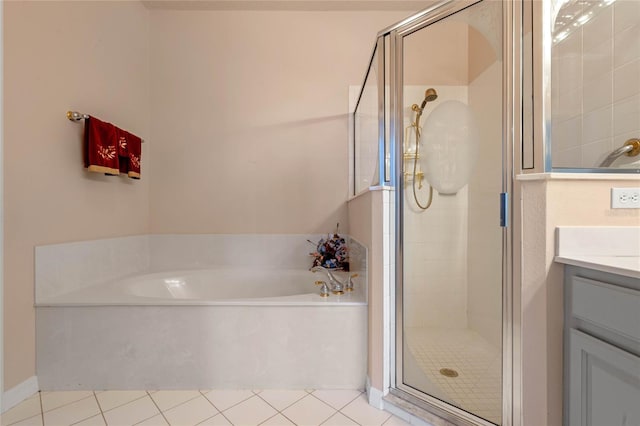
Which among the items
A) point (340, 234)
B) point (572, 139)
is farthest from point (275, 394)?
point (572, 139)

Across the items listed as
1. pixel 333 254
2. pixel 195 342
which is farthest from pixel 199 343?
pixel 333 254

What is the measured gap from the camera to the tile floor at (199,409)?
128 cm

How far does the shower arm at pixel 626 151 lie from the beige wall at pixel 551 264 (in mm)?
431

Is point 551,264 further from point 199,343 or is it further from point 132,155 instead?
point 132,155

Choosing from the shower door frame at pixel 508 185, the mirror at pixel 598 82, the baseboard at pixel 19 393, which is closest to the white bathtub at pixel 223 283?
the baseboard at pixel 19 393

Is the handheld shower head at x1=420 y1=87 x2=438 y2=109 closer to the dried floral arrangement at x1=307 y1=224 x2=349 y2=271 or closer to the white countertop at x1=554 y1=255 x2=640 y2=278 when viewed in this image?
the white countertop at x1=554 y1=255 x2=640 y2=278

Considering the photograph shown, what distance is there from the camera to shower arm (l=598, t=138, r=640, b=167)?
3.87ft

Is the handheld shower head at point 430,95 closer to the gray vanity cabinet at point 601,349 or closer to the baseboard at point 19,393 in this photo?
the gray vanity cabinet at point 601,349

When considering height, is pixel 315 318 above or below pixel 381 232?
below

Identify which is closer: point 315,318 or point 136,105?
point 315,318

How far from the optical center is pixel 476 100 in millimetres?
1390

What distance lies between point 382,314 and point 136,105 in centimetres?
264

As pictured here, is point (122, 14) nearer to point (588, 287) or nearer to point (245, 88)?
point (245, 88)

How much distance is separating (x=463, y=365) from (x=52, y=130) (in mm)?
2751
